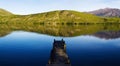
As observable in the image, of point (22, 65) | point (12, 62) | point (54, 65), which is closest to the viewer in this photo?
point (54, 65)

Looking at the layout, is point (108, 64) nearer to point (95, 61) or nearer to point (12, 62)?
point (95, 61)

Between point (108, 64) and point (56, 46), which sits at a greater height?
point (56, 46)

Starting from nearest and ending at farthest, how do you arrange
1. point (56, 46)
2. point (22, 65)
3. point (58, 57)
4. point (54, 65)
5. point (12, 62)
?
point (54, 65)
point (58, 57)
point (22, 65)
point (12, 62)
point (56, 46)

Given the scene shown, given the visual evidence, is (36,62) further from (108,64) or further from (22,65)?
(108,64)

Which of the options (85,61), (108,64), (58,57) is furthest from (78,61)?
(58,57)

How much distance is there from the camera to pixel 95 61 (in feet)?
181

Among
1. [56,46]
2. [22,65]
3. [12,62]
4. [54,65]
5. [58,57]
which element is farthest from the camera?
[56,46]

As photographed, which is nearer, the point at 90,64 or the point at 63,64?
the point at 63,64

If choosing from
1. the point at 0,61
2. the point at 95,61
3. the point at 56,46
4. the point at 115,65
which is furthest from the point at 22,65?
the point at 115,65

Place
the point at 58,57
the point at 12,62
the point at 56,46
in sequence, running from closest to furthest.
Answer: the point at 58,57
the point at 12,62
the point at 56,46

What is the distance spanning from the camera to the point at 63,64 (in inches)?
1500

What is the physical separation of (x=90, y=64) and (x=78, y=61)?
4.72 m

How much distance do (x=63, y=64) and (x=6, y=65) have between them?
727 inches

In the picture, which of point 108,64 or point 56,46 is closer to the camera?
point 108,64
